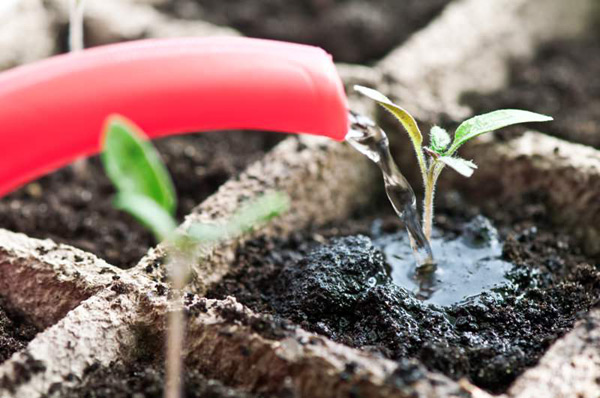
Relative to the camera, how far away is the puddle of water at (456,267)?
151cm

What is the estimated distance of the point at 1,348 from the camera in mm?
1360

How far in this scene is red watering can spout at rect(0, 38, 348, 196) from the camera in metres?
1.13

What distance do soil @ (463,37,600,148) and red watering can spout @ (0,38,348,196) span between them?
1026 millimetres

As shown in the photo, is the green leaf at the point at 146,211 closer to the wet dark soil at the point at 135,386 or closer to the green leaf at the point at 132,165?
the green leaf at the point at 132,165

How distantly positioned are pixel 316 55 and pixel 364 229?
22.8 inches

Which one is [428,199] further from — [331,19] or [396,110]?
[331,19]

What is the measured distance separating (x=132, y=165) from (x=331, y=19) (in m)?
1.85

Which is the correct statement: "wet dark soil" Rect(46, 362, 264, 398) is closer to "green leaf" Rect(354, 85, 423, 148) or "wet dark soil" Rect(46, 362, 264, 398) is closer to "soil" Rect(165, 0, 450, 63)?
"green leaf" Rect(354, 85, 423, 148)

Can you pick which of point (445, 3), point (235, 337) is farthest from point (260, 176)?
point (445, 3)

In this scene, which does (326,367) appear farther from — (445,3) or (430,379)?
(445,3)

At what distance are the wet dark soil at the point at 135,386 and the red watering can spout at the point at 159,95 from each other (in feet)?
1.10

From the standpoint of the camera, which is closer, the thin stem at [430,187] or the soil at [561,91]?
the thin stem at [430,187]

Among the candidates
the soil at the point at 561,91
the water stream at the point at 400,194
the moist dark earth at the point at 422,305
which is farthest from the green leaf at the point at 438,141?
the soil at the point at 561,91

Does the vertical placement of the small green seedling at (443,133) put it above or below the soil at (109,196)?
below
